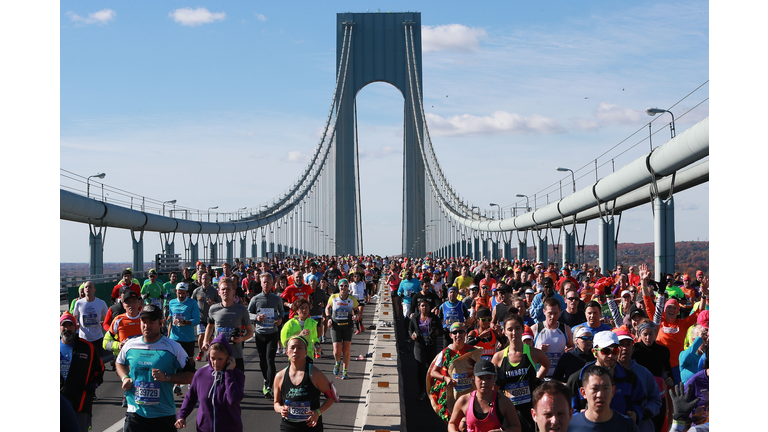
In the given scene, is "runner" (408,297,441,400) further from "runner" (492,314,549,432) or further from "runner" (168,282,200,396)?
"runner" (492,314,549,432)

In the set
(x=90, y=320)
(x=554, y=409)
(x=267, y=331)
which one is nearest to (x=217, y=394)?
(x=554, y=409)

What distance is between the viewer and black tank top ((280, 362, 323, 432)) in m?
5.58

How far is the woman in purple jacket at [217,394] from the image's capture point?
5.60 metres

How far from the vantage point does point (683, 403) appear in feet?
17.7

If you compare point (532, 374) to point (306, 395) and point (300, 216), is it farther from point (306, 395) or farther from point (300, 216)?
point (300, 216)

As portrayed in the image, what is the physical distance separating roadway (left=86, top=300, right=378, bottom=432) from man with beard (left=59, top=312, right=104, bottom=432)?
5.18 ft

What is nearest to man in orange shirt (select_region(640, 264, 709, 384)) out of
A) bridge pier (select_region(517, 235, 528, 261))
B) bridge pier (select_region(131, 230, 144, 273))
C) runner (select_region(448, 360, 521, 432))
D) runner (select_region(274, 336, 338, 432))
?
runner (select_region(448, 360, 521, 432))

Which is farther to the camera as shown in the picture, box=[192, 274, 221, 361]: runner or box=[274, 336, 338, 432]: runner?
box=[192, 274, 221, 361]: runner

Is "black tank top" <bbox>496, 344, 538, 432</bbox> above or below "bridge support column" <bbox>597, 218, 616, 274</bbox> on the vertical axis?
below

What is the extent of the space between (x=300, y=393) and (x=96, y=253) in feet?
95.3

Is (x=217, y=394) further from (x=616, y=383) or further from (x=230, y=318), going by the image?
(x=230, y=318)

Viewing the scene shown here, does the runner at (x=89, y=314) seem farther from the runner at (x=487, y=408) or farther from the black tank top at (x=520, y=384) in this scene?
the runner at (x=487, y=408)

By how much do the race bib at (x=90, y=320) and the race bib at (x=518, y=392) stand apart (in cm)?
621

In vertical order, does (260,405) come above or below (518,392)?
below
